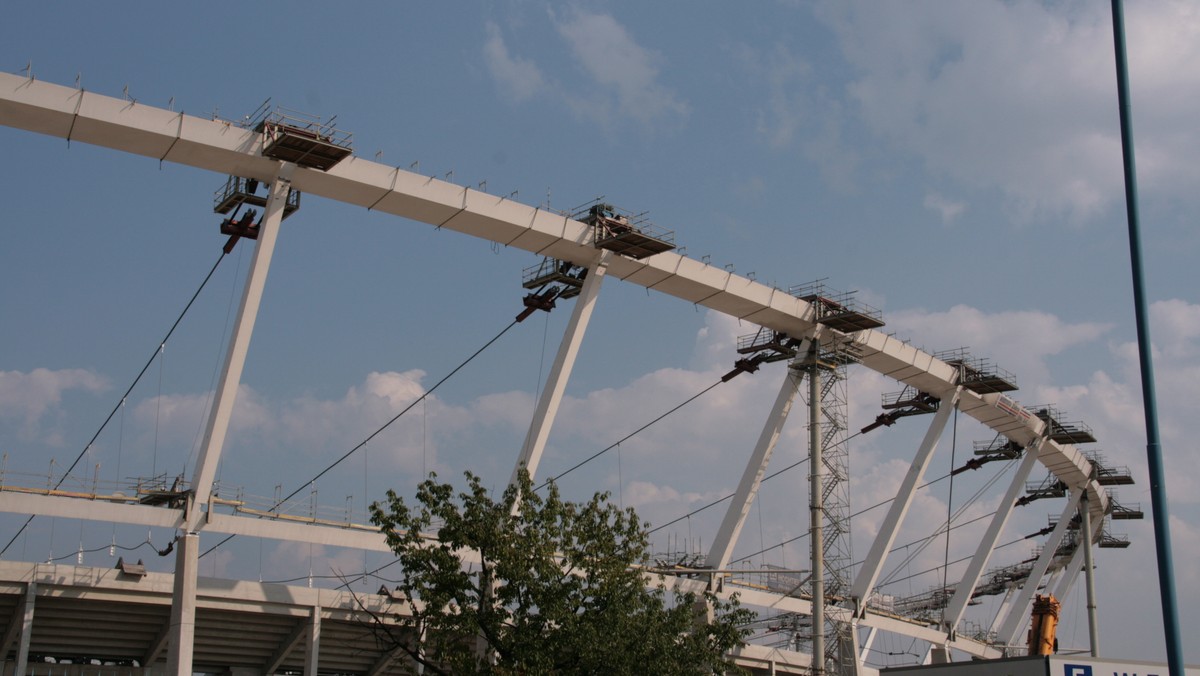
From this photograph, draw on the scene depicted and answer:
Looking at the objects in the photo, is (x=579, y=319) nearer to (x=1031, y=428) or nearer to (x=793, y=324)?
(x=793, y=324)

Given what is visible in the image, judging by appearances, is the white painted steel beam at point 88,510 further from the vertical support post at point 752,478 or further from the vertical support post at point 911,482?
the vertical support post at point 911,482

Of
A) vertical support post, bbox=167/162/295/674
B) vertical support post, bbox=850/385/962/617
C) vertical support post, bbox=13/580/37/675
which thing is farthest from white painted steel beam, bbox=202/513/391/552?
vertical support post, bbox=850/385/962/617

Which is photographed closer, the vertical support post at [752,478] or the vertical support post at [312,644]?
the vertical support post at [312,644]

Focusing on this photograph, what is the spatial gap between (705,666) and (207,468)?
17.8m

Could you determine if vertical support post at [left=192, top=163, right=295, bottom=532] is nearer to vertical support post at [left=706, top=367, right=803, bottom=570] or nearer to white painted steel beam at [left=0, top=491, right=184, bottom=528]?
white painted steel beam at [left=0, top=491, right=184, bottom=528]

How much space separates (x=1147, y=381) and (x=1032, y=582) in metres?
68.0

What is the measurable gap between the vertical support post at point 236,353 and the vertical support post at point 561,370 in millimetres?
12124

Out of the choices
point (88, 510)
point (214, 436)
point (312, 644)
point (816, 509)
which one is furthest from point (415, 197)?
point (816, 509)

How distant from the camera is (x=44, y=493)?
3859cm

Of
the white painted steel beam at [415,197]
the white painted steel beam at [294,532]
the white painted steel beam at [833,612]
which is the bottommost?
the white painted steel beam at [833,612]

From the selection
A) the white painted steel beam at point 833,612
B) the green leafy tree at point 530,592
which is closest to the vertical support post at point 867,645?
the white painted steel beam at point 833,612

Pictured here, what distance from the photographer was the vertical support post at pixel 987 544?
7525 cm

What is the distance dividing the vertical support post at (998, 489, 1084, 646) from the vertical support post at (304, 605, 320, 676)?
5443 cm

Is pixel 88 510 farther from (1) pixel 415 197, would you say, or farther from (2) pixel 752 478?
(2) pixel 752 478
